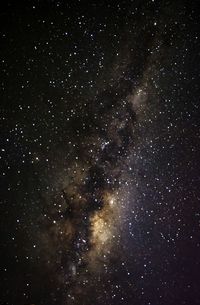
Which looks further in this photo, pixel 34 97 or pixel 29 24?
pixel 34 97

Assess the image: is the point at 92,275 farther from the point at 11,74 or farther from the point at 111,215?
the point at 11,74

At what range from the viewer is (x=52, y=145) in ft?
14.9

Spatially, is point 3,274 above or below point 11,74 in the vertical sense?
below

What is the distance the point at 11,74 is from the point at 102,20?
1.30 meters

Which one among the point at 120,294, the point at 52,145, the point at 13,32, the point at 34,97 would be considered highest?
the point at 13,32

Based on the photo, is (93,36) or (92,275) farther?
(92,275)

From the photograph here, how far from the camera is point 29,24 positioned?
3.97 meters

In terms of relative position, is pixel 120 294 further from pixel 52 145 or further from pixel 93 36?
pixel 93 36

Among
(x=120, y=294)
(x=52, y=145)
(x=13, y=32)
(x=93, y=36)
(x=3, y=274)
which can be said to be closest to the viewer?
(x=13, y=32)

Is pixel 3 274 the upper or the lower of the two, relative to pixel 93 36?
lower

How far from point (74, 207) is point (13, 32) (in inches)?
103

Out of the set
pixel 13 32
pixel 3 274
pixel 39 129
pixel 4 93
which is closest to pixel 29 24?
pixel 13 32

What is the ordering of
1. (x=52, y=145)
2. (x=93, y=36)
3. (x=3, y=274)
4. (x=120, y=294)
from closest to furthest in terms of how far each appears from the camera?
(x=93, y=36)
(x=52, y=145)
(x=3, y=274)
(x=120, y=294)

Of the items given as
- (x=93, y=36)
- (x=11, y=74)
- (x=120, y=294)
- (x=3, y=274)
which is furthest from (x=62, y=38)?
(x=120, y=294)
